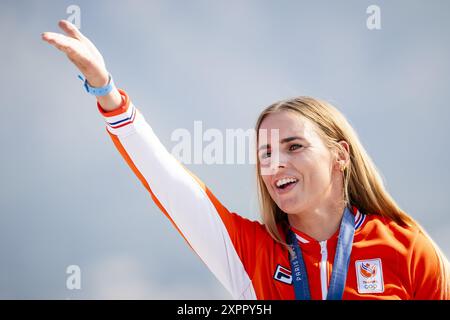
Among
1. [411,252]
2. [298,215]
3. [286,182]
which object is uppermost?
[286,182]

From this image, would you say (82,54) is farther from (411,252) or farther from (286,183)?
(411,252)

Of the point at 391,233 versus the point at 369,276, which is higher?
the point at 391,233

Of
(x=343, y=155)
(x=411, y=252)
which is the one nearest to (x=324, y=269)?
(x=411, y=252)

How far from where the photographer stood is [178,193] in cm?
240

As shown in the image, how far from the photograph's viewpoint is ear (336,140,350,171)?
280 cm

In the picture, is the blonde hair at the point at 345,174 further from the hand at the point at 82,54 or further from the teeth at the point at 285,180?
the hand at the point at 82,54

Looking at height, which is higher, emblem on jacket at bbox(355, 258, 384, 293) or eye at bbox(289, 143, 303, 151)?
eye at bbox(289, 143, 303, 151)

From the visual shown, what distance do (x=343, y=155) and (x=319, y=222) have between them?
0.40 m

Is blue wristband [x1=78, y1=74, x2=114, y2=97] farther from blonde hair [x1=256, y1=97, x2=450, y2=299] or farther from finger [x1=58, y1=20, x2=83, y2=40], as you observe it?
blonde hair [x1=256, y1=97, x2=450, y2=299]

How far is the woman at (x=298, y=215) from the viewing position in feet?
7.72

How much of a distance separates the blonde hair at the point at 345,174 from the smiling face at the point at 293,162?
2.9 inches

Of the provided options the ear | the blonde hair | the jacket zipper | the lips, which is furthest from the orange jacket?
the ear
